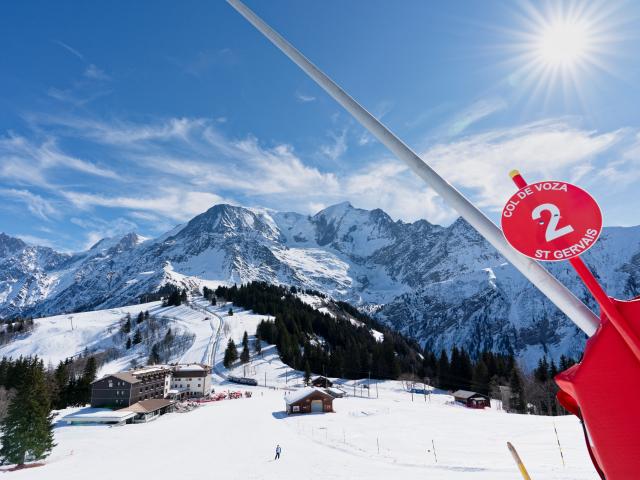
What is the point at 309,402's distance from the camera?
206 feet

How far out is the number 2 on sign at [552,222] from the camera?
2.14 metres

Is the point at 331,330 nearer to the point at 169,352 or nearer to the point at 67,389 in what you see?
the point at 169,352

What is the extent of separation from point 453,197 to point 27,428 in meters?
57.7

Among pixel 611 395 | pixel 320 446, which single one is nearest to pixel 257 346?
pixel 320 446

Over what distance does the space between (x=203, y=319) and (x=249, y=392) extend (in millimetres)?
83312

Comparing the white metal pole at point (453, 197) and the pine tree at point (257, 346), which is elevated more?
the pine tree at point (257, 346)

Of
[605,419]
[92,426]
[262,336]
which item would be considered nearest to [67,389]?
[92,426]

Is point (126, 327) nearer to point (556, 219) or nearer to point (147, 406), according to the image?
point (147, 406)

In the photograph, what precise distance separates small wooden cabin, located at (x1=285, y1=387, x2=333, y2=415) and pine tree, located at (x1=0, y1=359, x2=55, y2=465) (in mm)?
32205

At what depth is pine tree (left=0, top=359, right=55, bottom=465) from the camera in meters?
42.4

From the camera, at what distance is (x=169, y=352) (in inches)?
5261

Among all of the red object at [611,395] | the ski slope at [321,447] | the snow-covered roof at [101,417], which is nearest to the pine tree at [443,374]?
the ski slope at [321,447]

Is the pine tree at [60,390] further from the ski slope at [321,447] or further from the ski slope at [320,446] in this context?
the ski slope at [321,447]

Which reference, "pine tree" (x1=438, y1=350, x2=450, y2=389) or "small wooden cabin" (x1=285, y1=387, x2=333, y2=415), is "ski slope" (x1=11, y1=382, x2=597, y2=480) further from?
"pine tree" (x1=438, y1=350, x2=450, y2=389)
